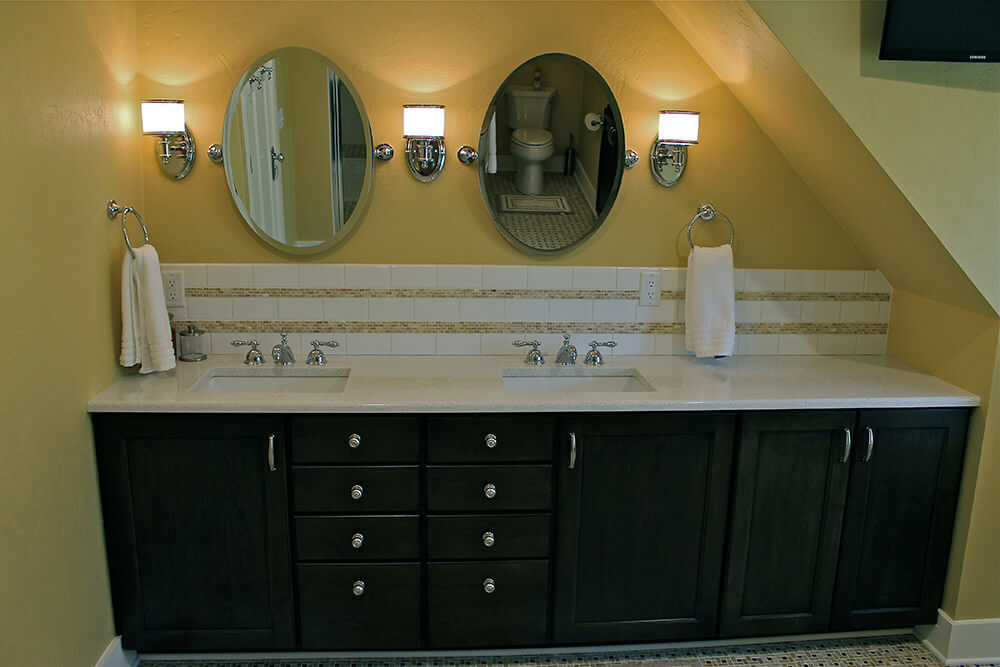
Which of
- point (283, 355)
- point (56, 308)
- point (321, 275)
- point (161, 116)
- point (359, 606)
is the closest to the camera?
point (56, 308)

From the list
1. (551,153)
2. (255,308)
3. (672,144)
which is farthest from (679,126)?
(255,308)

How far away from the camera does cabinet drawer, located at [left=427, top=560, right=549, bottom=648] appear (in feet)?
7.98

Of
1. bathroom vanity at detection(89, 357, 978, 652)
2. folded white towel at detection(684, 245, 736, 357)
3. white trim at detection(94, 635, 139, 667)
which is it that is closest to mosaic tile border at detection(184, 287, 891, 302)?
folded white towel at detection(684, 245, 736, 357)

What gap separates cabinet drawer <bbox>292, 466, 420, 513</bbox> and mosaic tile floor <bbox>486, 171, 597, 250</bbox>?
0.94 m

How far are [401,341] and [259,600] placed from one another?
98 cm

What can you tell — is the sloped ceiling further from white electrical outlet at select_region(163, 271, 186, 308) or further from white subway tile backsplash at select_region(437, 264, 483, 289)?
white electrical outlet at select_region(163, 271, 186, 308)

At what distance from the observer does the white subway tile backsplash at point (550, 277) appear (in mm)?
2822

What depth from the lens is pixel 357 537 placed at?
93.7 inches

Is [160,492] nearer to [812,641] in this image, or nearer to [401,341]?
[401,341]

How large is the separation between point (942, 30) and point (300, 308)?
216 centimetres

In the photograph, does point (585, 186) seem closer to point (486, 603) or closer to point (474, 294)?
point (474, 294)

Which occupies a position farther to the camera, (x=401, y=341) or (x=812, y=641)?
(x=401, y=341)

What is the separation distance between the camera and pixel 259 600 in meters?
2.42

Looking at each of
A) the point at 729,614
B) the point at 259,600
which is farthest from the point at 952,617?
the point at 259,600
